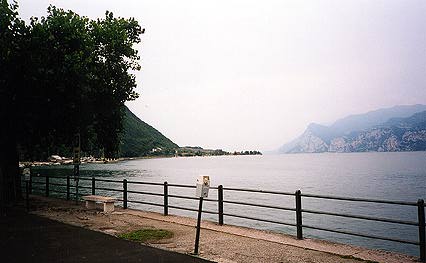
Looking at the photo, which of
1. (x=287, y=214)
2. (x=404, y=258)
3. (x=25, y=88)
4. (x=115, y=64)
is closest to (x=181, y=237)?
(x=404, y=258)

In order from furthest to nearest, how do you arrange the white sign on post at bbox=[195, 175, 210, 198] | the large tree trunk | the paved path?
the large tree trunk
the white sign on post at bbox=[195, 175, 210, 198]
the paved path

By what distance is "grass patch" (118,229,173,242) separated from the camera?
1072 cm

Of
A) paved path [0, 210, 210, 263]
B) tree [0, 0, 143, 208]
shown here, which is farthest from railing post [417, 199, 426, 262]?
tree [0, 0, 143, 208]

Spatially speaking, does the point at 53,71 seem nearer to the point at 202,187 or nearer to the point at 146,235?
the point at 146,235

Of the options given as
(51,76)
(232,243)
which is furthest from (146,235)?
(51,76)

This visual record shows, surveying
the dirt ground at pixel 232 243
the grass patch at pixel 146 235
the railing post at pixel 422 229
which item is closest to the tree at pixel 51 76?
the dirt ground at pixel 232 243

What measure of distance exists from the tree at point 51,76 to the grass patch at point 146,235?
851 centimetres

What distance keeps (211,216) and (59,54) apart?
22024 mm

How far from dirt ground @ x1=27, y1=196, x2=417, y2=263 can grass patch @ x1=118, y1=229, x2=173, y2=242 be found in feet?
1.05

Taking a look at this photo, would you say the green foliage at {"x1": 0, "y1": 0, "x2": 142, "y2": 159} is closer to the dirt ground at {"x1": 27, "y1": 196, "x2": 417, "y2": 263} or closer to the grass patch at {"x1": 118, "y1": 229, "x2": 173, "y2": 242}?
the dirt ground at {"x1": 27, "y1": 196, "x2": 417, "y2": 263}

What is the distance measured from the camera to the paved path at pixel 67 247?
28.3 ft

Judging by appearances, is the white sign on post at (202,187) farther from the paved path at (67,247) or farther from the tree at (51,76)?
the tree at (51,76)

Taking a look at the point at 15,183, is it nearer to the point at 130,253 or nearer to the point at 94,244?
the point at 94,244

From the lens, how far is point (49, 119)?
1927 cm
